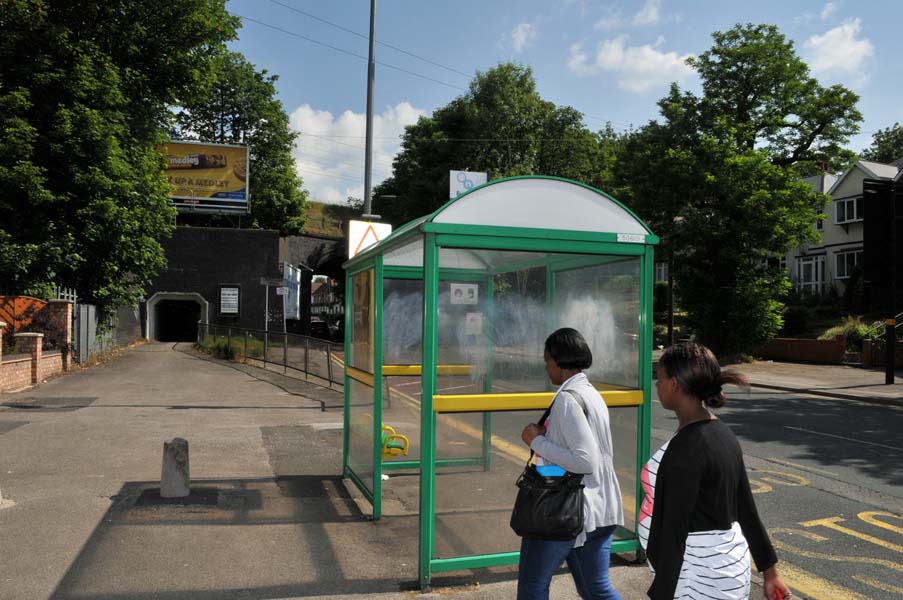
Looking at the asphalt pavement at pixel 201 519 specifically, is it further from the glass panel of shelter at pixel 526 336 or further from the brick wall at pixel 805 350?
the brick wall at pixel 805 350

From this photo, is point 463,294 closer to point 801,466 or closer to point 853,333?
point 801,466

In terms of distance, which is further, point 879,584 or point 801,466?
point 801,466

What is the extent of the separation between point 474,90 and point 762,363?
81.0 ft

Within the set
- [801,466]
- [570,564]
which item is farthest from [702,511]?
[801,466]

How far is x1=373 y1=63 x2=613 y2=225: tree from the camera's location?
4156 centimetres

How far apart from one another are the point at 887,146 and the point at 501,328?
2777 inches

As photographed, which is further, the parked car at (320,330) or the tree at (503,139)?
the parked car at (320,330)

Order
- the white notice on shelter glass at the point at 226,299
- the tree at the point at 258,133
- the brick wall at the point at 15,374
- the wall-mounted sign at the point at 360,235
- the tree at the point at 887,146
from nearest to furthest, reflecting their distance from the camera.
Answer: the wall-mounted sign at the point at 360,235
the brick wall at the point at 15,374
the white notice on shelter glass at the point at 226,299
the tree at the point at 258,133
the tree at the point at 887,146

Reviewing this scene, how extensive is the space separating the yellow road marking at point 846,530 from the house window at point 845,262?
3703cm

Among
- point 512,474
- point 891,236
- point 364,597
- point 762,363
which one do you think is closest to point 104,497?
point 364,597

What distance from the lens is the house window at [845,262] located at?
3882 centimetres

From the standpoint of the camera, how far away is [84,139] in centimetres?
1930

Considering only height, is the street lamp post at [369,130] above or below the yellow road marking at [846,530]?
above

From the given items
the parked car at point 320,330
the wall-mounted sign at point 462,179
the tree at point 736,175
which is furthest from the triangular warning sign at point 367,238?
the parked car at point 320,330
